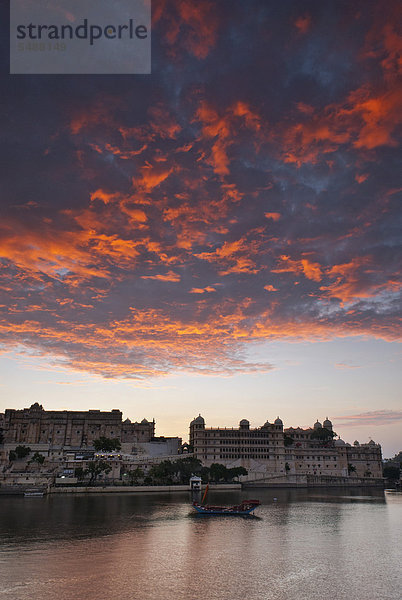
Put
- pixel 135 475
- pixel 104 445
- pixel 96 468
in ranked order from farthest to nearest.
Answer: pixel 104 445, pixel 135 475, pixel 96 468

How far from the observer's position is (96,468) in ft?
406

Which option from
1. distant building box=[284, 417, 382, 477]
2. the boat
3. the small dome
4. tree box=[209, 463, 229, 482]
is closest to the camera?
the boat

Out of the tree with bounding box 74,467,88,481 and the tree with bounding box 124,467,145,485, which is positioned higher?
the tree with bounding box 74,467,88,481

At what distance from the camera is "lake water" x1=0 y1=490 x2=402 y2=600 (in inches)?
1358

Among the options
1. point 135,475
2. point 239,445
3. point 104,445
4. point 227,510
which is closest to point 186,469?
point 135,475

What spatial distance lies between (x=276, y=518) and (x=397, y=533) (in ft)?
62.0

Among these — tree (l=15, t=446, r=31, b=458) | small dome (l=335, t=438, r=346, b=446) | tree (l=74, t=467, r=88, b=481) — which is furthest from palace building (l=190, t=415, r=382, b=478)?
tree (l=15, t=446, r=31, b=458)

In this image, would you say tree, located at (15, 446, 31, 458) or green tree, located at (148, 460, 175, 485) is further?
tree, located at (15, 446, 31, 458)

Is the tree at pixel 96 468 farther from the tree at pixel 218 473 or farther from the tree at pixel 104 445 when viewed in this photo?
the tree at pixel 218 473

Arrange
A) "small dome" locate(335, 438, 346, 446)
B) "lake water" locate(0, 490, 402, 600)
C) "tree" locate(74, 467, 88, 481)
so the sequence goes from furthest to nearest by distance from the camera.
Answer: "small dome" locate(335, 438, 346, 446) < "tree" locate(74, 467, 88, 481) < "lake water" locate(0, 490, 402, 600)

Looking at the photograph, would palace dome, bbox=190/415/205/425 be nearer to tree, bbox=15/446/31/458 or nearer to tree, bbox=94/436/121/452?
tree, bbox=94/436/121/452

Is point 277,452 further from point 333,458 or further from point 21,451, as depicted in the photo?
point 21,451

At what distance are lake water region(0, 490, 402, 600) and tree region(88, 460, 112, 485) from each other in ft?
154

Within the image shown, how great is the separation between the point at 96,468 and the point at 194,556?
84.7m
